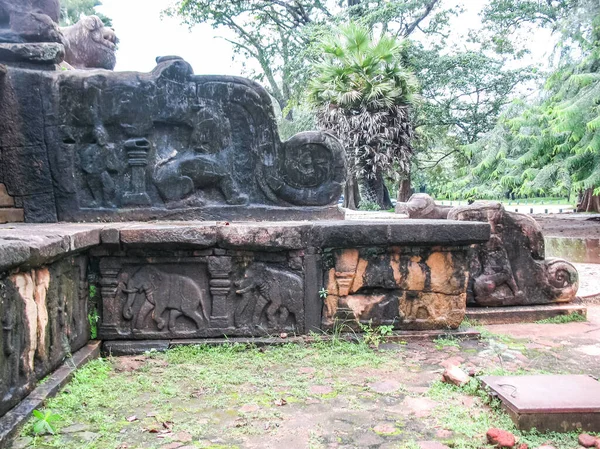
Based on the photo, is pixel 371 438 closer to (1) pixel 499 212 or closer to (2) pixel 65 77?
(1) pixel 499 212

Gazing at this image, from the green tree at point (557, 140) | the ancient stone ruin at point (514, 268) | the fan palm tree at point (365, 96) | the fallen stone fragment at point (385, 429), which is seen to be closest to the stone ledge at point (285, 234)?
the ancient stone ruin at point (514, 268)

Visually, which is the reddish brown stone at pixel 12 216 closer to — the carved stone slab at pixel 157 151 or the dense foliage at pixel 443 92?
the carved stone slab at pixel 157 151

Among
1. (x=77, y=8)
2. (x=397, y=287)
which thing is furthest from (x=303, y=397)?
(x=77, y=8)

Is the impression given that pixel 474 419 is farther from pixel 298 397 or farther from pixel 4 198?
pixel 4 198

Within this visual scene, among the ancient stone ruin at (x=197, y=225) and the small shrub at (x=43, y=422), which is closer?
the small shrub at (x=43, y=422)

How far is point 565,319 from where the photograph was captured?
15.7 ft

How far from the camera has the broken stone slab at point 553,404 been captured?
2383 mm

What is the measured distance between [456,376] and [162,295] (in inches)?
85.2

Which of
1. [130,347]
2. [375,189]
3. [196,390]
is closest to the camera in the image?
[196,390]

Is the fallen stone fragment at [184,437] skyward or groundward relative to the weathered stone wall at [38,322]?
groundward

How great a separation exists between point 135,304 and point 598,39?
37.0 ft

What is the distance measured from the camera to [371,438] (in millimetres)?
2414

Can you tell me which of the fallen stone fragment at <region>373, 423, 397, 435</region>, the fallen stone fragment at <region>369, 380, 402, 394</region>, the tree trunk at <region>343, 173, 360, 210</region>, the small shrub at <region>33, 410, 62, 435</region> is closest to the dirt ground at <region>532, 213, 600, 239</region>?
the tree trunk at <region>343, 173, 360, 210</region>

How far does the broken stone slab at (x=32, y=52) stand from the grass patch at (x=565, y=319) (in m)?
5.00
